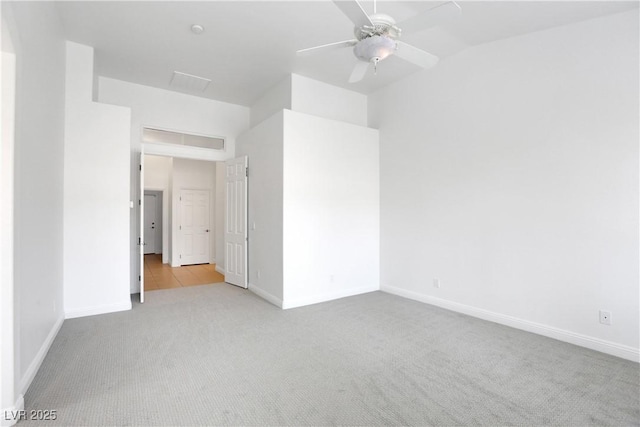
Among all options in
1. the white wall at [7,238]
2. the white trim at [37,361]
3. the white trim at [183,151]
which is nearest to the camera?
the white wall at [7,238]

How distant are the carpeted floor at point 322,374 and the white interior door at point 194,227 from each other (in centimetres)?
410

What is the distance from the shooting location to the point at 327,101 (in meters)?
5.17

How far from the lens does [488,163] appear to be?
12.6 ft

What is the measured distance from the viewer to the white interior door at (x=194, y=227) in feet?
25.9

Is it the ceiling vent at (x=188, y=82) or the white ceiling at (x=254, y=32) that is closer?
the white ceiling at (x=254, y=32)

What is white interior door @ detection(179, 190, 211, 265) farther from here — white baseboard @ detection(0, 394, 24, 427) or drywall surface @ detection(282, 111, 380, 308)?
white baseboard @ detection(0, 394, 24, 427)

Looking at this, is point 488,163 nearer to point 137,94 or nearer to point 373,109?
point 373,109

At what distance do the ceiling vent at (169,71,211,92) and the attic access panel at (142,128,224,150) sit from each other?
2.54ft

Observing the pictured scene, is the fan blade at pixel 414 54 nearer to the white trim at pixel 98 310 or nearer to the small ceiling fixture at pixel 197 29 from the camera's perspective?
the small ceiling fixture at pixel 197 29

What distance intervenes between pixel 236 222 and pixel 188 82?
240cm

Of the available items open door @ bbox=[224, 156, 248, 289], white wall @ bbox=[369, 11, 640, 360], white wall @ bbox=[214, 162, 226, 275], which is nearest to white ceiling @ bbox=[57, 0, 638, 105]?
white wall @ bbox=[369, 11, 640, 360]

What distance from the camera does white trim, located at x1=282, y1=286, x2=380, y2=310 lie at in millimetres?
4302

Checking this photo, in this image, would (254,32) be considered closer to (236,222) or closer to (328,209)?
(328,209)

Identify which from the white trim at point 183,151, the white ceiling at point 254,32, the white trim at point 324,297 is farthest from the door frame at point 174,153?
the white trim at point 324,297
